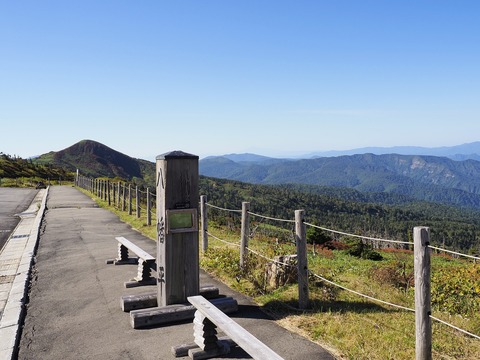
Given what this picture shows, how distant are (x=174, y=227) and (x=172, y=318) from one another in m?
1.29

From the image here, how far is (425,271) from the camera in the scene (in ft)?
14.3

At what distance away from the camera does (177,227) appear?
19.5 ft

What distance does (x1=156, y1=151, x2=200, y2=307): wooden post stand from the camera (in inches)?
232

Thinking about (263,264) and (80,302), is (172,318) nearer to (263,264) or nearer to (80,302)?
(80,302)

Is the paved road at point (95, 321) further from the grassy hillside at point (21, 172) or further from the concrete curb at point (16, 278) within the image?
the grassy hillside at point (21, 172)

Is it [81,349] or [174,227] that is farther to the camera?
[174,227]

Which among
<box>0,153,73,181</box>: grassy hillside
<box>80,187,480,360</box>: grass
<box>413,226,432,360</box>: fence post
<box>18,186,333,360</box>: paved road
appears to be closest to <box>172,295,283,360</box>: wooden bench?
<box>18,186,333,360</box>: paved road

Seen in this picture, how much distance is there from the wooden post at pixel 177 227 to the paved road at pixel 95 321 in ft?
1.99

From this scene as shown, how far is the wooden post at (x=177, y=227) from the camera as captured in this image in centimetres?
588

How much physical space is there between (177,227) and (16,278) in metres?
4.37

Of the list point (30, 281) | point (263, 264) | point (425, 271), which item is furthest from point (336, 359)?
point (30, 281)

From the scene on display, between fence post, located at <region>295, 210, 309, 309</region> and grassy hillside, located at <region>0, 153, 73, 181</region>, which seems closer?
fence post, located at <region>295, 210, 309, 309</region>

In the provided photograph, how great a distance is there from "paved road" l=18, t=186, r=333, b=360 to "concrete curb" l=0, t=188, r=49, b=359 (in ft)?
0.42

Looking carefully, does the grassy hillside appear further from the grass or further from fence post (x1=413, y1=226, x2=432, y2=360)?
fence post (x1=413, y1=226, x2=432, y2=360)
